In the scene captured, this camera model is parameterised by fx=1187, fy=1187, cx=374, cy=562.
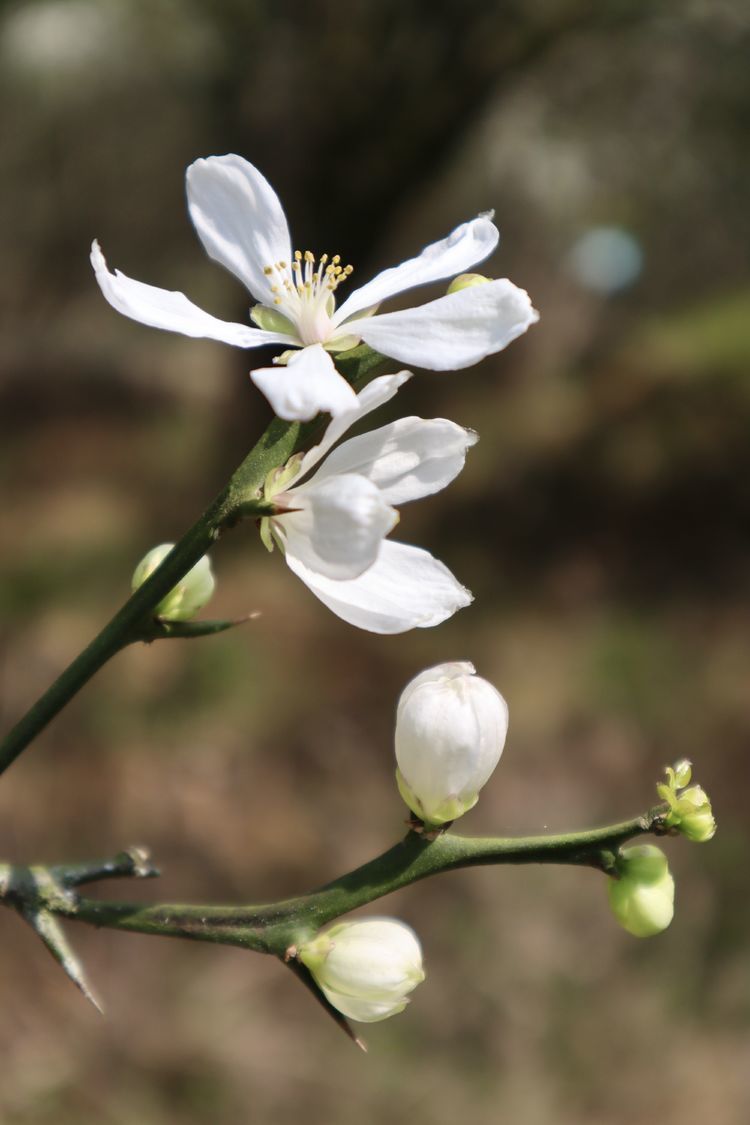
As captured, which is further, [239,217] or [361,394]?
[239,217]

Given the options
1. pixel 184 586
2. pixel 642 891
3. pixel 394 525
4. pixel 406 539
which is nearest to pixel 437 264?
pixel 394 525

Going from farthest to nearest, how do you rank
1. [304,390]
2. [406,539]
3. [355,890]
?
[406,539], [355,890], [304,390]

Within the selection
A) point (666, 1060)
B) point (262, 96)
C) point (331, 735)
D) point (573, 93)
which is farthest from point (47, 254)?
point (666, 1060)

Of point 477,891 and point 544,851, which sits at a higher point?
point 477,891

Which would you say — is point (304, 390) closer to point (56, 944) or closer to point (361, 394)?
point (361, 394)

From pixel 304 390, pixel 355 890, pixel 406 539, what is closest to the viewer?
pixel 304 390

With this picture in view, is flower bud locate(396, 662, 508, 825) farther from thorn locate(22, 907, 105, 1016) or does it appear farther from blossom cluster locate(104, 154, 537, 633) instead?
thorn locate(22, 907, 105, 1016)

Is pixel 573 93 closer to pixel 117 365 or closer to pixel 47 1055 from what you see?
pixel 117 365

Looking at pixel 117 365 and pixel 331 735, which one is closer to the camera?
pixel 331 735
